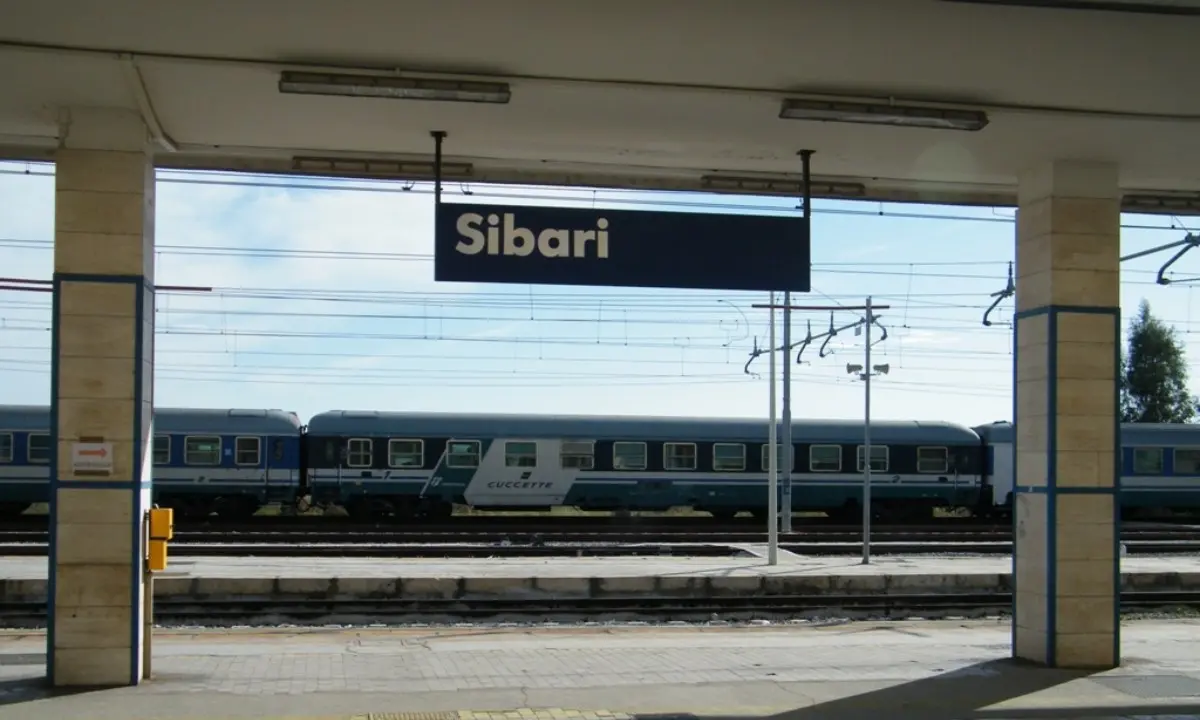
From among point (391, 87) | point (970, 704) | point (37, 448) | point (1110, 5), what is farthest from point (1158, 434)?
point (391, 87)

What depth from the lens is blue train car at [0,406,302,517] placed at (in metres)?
26.1

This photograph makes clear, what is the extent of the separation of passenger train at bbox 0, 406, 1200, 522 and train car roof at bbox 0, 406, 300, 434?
0.10ft

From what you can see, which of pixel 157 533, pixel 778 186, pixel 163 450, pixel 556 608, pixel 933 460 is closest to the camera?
pixel 157 533

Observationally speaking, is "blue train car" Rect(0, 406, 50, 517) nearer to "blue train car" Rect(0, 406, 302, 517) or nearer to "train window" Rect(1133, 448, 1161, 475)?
"blue train car" Rect(0, 406, 302, 517)

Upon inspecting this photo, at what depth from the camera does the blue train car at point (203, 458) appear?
85.6 feet

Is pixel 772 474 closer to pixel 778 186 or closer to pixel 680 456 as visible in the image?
pixel 778 186

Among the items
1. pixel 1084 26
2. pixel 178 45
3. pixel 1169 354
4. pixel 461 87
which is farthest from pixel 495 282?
pixel 1169 354

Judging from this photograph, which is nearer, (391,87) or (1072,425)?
(391,87)

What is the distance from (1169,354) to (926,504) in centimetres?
4529

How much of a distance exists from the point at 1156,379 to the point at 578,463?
5115 cm

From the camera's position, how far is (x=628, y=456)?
28391mm

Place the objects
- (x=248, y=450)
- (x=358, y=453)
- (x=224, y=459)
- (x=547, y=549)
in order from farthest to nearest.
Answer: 1. (x=358, y=453)
2. (x=248, y=450)
3. (x=224, y=459)
4. (x=547, y=549)

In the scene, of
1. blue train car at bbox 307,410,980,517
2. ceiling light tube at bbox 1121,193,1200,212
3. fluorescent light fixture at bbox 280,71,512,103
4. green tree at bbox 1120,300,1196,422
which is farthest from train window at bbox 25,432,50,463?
green tree at bbox 1120,300,1196,422

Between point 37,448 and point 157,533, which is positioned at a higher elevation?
point 157,533
